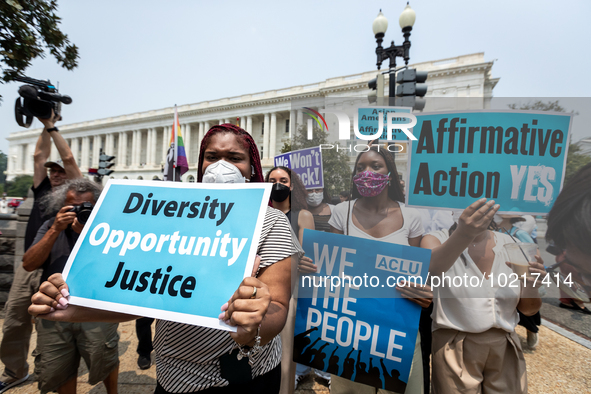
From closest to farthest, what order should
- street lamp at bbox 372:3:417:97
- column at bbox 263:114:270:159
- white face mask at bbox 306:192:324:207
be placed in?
white face mask at bbox 306:192:324:207, street lamp at bbox 372:3:417:97, column at bbox 263:114:270:159

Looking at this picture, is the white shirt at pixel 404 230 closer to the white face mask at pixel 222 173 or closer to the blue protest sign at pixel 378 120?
the blue protest sign at pixel 378 120

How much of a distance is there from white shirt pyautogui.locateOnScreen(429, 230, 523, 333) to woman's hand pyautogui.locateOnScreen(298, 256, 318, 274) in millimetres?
759

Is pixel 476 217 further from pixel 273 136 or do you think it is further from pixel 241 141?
pixel 273 136

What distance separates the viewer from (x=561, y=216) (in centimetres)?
155

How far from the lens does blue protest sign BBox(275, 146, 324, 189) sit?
2098mm

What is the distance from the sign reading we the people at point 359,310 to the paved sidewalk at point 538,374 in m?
1.55

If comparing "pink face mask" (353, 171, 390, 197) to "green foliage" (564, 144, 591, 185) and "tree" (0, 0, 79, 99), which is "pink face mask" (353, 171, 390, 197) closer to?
"green foliage" (564, 144, 591, 185)

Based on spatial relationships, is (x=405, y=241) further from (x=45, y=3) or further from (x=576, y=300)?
(x=45, y=3)

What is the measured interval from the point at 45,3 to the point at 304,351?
582 cm

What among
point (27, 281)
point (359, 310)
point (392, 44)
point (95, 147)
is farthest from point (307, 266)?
point (95, 147)

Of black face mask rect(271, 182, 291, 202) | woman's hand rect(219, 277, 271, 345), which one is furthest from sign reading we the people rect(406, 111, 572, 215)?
black face mask rect(271, 182, 291, 202)

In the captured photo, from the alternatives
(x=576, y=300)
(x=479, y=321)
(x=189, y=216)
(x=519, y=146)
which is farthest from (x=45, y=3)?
(x=576, y=300)

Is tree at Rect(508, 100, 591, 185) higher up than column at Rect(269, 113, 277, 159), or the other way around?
column at Rect(269, 113, 277, 159)

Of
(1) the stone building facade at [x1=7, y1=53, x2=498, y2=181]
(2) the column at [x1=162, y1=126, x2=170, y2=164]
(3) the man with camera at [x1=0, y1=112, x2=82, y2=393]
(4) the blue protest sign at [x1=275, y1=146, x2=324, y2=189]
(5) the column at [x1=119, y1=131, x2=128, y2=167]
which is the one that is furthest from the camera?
(5) the column at [x1=119, y1=131, x2=128, y2=167]
